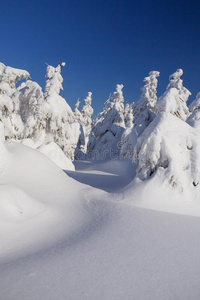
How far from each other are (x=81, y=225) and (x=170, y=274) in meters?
2.67

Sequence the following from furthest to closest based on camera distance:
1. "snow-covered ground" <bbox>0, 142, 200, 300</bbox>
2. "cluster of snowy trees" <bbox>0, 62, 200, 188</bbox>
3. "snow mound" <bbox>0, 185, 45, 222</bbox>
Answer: "cluster of snowy trees" <bbox>0, 62, 200, 188</bbox>, "snow mound" <bbox>0, 185, 45, 222</bbox>, "snow-covered ground" <bbox>0, 142, 200, 300</bbox>

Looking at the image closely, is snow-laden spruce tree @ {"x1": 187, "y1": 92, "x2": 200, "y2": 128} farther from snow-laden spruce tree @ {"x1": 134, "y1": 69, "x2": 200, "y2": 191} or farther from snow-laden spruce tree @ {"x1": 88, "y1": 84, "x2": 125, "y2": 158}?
snow-laden spruce tree @ {"x1": 88, "y1": 84, "x2": 125, "y2": 158}

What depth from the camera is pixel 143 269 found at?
311 cm

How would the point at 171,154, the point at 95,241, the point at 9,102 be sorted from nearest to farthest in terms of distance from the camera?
the point at 95,241 → the point at 171,154 → the point at 9,102

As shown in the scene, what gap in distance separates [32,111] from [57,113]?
222 centimetres

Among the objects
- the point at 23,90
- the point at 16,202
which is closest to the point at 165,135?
the point at 16,202

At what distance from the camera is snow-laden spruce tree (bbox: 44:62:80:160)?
1789 cm

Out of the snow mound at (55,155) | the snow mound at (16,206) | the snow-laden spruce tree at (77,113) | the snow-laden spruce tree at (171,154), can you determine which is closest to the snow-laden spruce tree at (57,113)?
the snow mound at (55,155)

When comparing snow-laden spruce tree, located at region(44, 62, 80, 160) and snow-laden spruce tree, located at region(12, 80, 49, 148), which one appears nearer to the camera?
snow-laden spruce tree, located at region(12, 80, 49, 148)

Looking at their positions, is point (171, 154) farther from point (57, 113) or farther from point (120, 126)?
point (120, 126)

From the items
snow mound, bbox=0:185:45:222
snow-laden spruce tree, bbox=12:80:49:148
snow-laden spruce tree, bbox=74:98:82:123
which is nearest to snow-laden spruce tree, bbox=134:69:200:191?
snow mound, bbox=0:185:45:222

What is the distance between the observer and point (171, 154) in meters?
6.89

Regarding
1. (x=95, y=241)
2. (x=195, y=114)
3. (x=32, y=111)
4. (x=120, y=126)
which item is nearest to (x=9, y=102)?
(x=32, y=111)

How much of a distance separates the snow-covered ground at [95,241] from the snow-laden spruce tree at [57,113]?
34.3ft
